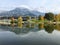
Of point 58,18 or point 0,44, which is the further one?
point 58,18

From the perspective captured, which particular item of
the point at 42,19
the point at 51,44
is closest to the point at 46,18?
the point at 42,19

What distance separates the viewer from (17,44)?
15.2 ft

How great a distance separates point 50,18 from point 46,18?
33.6 inches

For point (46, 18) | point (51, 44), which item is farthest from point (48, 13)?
point (51, 44)

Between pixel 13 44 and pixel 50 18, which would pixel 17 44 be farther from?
pixel 50 18

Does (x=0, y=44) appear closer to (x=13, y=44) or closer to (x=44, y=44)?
(x=13, y=44)

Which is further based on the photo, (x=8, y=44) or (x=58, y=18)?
(x=58, y=18)

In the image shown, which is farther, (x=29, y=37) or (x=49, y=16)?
(x=49, y=16)

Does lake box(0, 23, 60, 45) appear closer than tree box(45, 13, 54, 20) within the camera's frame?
Yes

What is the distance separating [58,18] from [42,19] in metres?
1.73

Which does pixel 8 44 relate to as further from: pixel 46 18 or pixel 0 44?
pixel 46 18

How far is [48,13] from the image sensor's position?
18.6m

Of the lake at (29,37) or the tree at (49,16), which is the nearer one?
the lake at (29,37)

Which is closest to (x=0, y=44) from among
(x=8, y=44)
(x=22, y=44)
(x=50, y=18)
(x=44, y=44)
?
(x=8, y=44)
